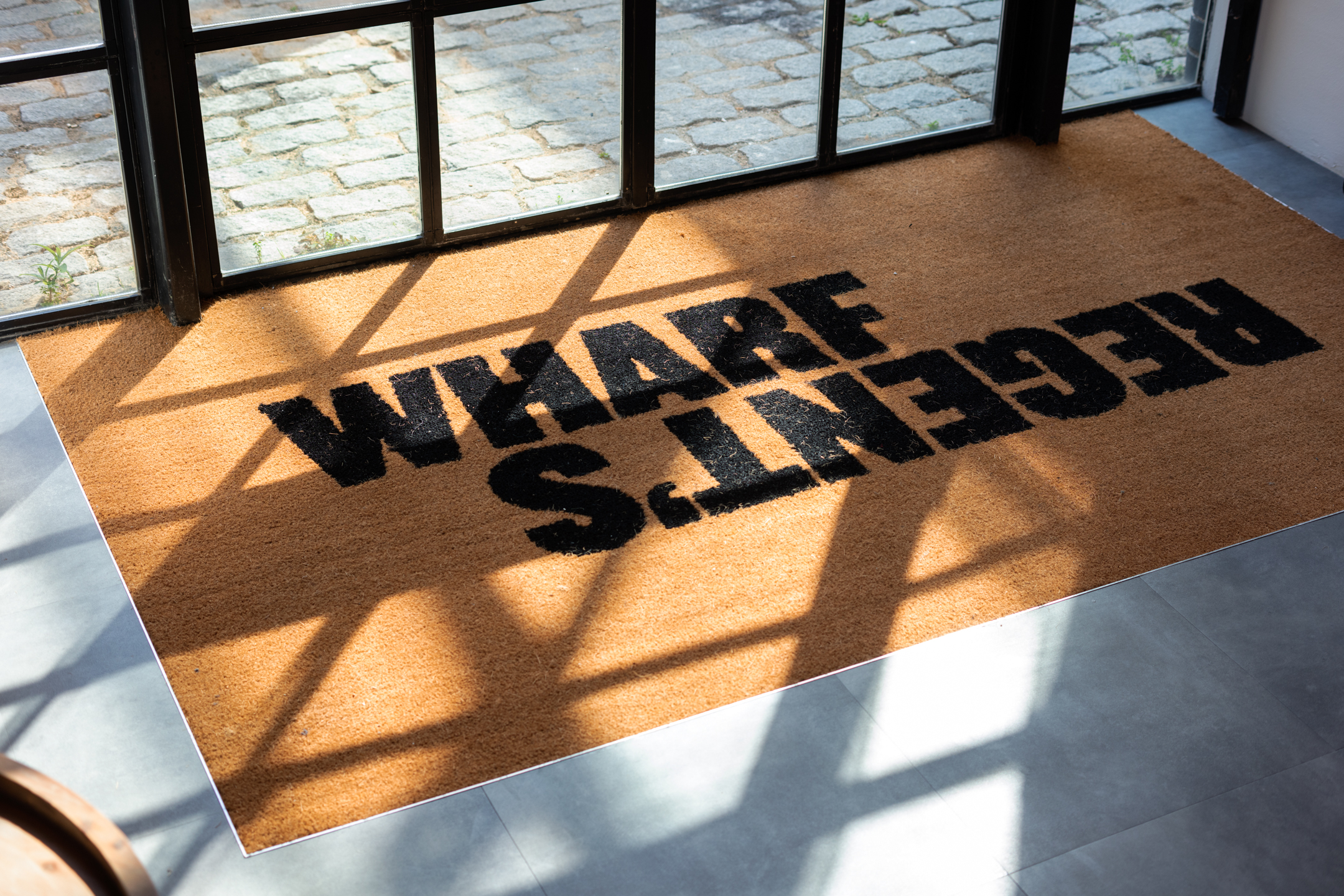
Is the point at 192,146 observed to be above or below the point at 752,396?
above

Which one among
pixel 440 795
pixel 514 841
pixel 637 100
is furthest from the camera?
pixel 637 100

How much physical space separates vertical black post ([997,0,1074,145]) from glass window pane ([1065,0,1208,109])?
15 cm

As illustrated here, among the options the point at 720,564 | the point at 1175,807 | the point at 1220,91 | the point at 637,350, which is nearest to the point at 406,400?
the point at 637,350

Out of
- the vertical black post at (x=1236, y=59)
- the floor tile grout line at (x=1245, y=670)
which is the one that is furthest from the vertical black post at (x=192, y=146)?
the vertical black post at (x=1236, y=59)

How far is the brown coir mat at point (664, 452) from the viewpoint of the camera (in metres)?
3.63

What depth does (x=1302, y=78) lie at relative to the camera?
6.16 m

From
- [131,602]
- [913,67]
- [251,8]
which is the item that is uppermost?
[251,8]

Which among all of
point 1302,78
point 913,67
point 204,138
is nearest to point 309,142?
point 204,138

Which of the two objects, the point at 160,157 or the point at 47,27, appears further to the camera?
the point at 160,157

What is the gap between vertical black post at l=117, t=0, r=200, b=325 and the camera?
176 inches

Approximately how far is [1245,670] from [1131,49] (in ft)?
11.8

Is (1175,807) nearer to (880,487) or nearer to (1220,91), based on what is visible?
(880,487)

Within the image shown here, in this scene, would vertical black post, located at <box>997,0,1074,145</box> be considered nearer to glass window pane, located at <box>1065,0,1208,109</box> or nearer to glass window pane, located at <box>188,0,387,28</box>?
glass window pane, located at <box>1065,0,1208,109</box>

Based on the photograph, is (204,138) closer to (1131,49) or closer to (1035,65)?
(1035,65)
